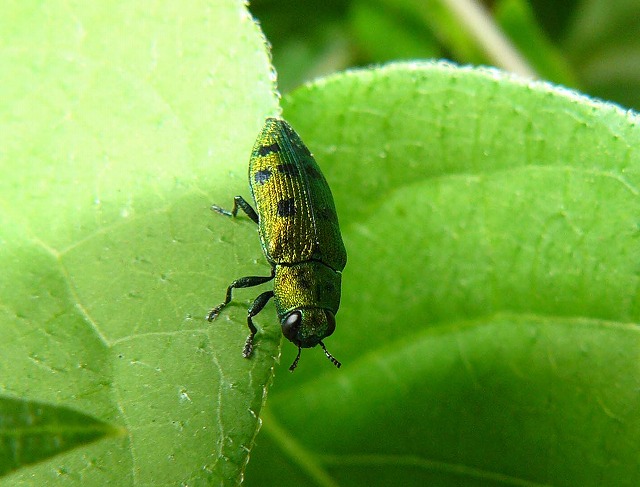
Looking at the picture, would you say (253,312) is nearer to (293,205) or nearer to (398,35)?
(293,205)

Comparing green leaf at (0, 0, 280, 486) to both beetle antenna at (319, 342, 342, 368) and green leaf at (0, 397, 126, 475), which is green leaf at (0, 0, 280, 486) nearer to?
green leaf at (0, 397, 126, 475)

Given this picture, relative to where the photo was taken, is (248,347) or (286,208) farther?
(286,208)

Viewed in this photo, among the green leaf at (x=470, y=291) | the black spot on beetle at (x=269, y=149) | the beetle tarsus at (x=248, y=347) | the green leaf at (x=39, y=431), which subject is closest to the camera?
the green leaf at (x=39, y=431)

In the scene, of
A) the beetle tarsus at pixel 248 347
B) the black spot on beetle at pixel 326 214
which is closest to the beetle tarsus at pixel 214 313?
the beetle tarsus at pixel 248 347

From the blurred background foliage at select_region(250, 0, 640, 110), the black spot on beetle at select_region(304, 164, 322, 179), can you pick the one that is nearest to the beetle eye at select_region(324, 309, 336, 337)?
the black spot on beetle at select_region(304, 164, 322, 179)

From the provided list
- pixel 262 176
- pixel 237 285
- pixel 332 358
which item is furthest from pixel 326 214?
pixel 237 285

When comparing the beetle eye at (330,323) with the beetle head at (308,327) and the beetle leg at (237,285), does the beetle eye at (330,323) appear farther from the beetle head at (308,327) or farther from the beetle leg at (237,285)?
the beetle leg at (237,285)

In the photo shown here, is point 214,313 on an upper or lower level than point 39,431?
upper
